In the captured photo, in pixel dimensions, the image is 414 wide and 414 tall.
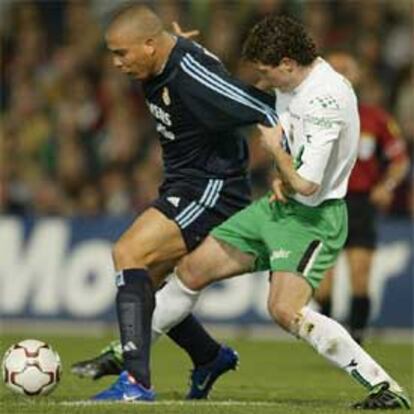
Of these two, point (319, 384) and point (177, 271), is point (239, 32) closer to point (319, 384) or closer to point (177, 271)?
point (319, 384)

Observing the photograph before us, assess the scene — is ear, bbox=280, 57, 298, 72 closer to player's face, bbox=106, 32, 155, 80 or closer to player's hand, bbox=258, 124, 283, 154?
player's hand, bbox=258, 124, 283, 154

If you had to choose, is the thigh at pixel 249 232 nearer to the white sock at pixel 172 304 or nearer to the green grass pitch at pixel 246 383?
the white sock at pixel 172 304

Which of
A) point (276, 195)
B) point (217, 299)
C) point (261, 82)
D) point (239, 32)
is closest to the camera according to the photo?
point (276, 195)

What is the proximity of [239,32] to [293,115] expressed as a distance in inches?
387

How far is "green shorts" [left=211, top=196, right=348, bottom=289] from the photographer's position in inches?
370

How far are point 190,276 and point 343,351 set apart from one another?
1153mm

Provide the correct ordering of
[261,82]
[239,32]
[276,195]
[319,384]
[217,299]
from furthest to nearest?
1. [239,32]
2. [217,299]
3. [319,384]
4. [261,82]
5. [276,195]

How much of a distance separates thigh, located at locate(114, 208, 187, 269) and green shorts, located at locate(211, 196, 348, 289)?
342 mm

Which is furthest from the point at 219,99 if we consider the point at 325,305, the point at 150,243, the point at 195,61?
the point at 325,305

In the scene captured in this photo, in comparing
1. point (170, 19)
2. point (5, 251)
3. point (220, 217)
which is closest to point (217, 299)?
point (5, 251)

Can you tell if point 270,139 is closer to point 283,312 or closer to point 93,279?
point 283,312

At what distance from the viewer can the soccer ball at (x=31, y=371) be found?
9.58 meters

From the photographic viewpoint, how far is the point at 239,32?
1920 centimetres

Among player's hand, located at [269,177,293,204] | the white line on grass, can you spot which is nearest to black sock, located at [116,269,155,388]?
the white line on grass
